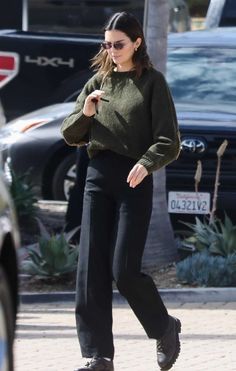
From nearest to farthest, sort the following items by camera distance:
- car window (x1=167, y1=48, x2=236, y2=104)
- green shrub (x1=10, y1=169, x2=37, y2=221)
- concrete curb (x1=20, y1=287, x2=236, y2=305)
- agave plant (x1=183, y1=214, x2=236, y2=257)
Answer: concrete curb (x1=20, y1=287, x2=236, y2=305) → agave plant (x1=183, y1=214, x2=236, y2=257) → car window (x1=167, y1=48, x2=236, y2=104) → green shrub (x1=10, y1=169, x2=37, y2=221)

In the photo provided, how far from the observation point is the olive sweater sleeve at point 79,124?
20.9ft

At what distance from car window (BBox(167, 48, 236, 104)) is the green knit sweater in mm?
4585

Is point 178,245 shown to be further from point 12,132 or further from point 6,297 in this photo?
point 6,297

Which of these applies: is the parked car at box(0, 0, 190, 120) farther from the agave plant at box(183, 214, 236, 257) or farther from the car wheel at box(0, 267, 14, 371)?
the car wheel at box(0, 267, 14, 371)

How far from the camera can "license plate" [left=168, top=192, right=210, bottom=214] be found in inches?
395

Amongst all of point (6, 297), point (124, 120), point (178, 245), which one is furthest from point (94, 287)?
point (178, 245)

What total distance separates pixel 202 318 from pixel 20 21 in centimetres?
1074

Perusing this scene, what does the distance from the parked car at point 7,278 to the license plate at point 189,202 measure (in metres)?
5.01

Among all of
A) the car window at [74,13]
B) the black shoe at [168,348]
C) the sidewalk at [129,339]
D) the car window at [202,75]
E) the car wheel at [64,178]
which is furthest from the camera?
the car window at [74,13]

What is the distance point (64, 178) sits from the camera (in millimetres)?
12641

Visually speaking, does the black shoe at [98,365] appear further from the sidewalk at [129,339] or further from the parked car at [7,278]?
the parked car at [7,278]

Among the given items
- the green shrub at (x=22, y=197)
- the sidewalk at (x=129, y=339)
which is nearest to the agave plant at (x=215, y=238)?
the sidewalk at (x=129, y=339)

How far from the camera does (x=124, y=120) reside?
629 centimetres

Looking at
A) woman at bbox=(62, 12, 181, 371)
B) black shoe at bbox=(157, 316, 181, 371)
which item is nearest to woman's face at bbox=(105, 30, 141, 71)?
Answer: woman at bbox=(62, 12, 181, 371)
